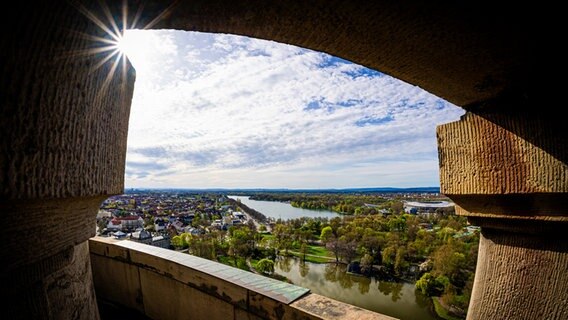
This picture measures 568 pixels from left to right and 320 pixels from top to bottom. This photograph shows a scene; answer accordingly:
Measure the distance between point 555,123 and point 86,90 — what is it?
144 centimetres

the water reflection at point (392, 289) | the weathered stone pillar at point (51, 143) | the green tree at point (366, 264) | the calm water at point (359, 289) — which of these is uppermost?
the weathered stone pillar at point (51, 143)

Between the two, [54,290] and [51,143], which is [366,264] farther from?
[51,143]

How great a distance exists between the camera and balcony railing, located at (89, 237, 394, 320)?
1952 mm

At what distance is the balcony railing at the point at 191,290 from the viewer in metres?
1.95

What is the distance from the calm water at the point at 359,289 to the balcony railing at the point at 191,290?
80.8ft

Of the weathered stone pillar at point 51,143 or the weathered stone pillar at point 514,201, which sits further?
the weathered stone pillar at point 514,201

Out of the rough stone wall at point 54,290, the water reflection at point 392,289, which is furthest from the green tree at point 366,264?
the rough stone wall at point 54,290

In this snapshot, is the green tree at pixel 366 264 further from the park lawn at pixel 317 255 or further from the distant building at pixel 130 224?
the distant building at pixel 130 224

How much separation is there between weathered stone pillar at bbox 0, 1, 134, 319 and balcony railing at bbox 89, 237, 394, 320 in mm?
1336

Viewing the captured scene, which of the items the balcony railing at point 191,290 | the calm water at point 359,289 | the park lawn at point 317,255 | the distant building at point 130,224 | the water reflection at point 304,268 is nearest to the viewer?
the balcony railing at point 191,290

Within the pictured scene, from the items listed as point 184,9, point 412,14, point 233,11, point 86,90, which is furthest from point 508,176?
point 86,90

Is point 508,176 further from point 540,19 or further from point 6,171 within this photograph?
point 6,171

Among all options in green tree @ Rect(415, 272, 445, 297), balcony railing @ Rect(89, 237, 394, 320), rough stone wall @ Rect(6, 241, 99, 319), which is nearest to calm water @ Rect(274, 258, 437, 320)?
green tree @ Rect(415, 272, 445, 297)

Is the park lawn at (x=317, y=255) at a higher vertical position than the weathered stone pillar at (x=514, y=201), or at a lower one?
lower
